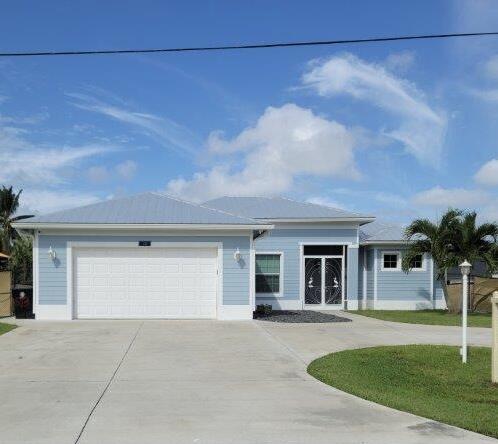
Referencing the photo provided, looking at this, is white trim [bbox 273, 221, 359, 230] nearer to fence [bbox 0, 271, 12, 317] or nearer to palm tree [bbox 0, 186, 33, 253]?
fence [bbox 0, 271, 12, 317]

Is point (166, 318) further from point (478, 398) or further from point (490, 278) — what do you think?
point (490, 278)

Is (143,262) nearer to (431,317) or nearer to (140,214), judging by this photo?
(140,214)

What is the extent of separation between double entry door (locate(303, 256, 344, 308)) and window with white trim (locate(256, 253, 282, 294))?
1.07 meters

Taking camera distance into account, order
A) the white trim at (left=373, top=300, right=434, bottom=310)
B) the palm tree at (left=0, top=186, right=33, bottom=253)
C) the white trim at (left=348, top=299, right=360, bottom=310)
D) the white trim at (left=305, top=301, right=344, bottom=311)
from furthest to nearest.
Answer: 1. the palm tree at (left=0, top=186, right=33, bottom=253)
2. the white trim at (left=373, top=300, right=434, bottom=310)
3. the white trim at (left=348, top=299, right=360, bottom=310)
4. the white trim at (left=305, top=301, right=344, bottom=311)

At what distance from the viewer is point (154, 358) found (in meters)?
10.7

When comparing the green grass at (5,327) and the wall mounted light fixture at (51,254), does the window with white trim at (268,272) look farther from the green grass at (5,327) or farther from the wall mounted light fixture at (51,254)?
the green grass at (5,327)

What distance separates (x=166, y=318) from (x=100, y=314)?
1986mm

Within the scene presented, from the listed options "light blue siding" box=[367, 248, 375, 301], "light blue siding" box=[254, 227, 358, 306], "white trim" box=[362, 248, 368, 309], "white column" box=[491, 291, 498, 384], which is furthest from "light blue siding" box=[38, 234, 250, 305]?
"white column" box=[491, 291, 498, 384]

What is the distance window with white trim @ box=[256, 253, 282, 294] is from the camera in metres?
22.6

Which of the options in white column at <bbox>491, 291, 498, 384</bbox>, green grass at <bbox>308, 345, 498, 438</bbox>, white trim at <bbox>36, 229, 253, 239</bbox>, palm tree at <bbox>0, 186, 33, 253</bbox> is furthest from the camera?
palm tree at <bbox>0, 186, 33, 253</bbox>

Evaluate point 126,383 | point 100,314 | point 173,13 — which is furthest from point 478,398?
point 100,314

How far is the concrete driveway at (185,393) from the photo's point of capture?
613 centimetres

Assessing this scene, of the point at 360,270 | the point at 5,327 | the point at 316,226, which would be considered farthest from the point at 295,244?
the point at 5,327

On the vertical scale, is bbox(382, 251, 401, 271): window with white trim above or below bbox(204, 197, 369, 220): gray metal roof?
below
